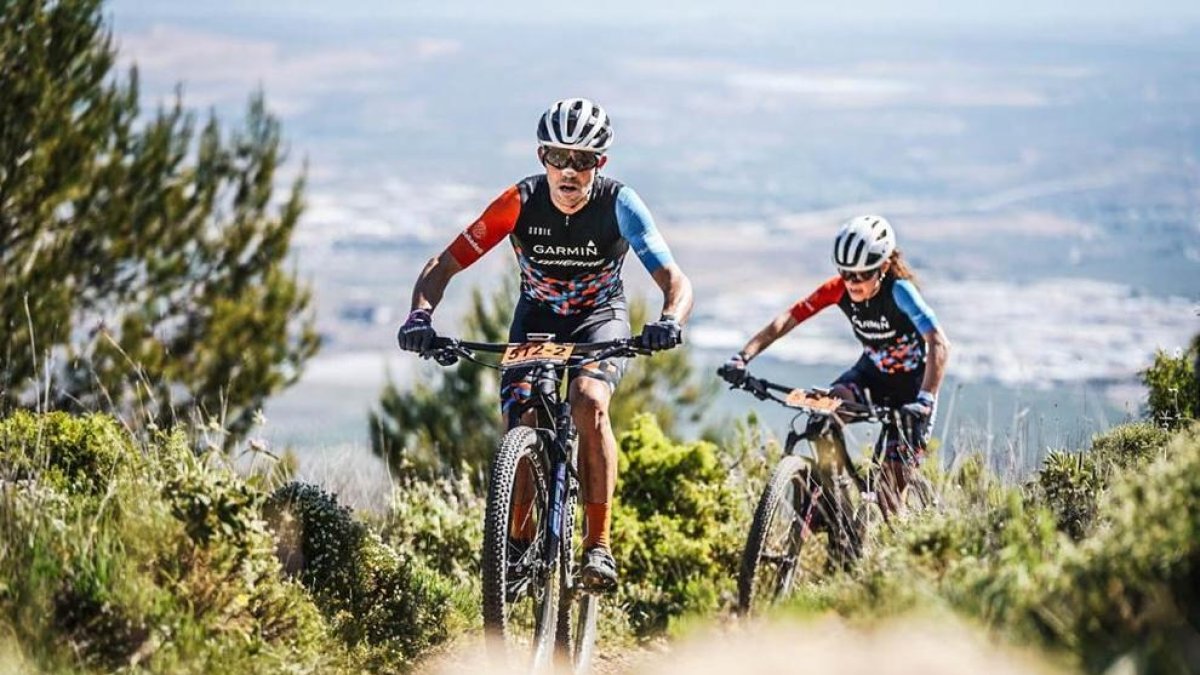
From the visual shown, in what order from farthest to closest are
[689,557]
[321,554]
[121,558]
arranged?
[689,557]
[321,554]
[121,558]

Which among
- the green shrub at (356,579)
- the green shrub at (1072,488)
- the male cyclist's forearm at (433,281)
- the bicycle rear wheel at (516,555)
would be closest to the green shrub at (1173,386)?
the green shrub at (1072,488)

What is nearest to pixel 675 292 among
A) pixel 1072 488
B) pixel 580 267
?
pixel 580 267

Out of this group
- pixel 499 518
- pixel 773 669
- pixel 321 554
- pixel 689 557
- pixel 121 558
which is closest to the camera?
pixel 773 669

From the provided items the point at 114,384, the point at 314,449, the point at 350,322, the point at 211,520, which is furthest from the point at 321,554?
the point at 350,322

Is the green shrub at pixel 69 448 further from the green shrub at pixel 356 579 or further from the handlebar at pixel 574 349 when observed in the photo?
the handlebar at pixel 574 349

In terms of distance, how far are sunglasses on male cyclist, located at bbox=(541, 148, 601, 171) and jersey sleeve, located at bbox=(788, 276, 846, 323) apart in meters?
1.72

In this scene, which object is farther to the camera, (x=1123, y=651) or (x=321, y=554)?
(x=321, y=554)

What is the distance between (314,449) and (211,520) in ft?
18.7

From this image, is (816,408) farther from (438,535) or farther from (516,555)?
(438,535)

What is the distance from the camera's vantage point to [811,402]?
6.90m

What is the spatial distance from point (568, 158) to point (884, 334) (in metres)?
2.14

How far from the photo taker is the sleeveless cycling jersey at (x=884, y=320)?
7.34m

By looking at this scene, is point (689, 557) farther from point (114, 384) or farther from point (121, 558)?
point (114, 384)

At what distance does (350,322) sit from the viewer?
189 m
